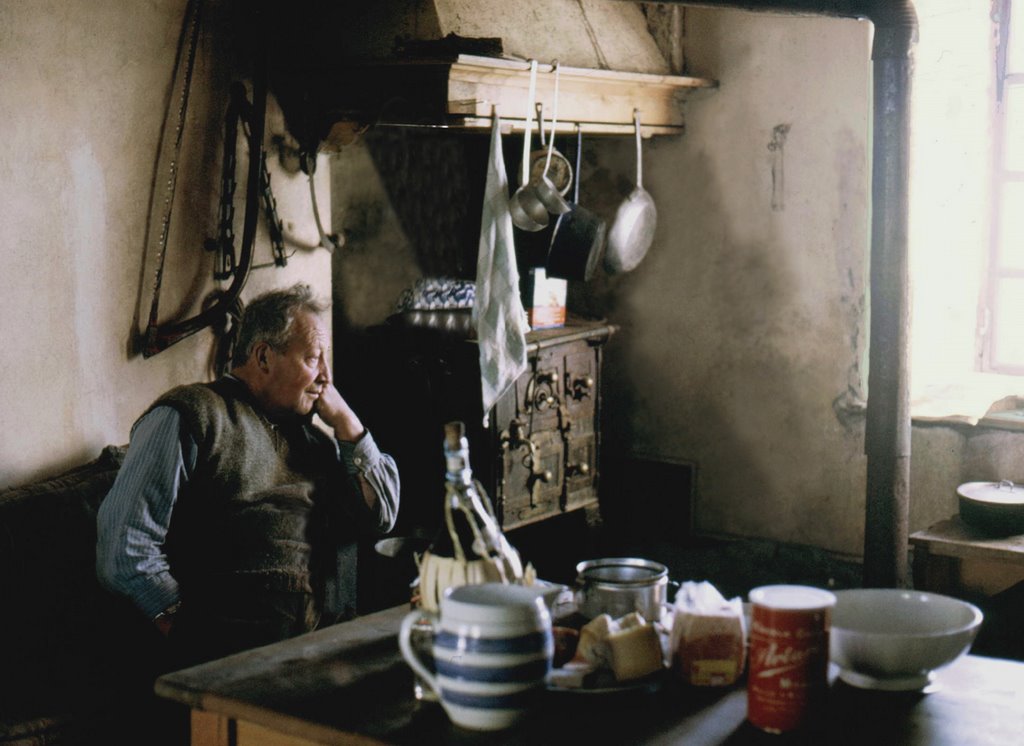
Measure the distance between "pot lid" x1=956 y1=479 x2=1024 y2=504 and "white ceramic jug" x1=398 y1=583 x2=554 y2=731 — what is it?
2.68 metres

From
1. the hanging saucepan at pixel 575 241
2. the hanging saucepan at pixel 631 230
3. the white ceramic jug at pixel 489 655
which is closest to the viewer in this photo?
the white ceramic jug at pixel 489 655

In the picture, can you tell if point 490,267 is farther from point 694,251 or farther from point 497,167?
point 694,251

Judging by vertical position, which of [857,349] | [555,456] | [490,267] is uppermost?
[490,267]

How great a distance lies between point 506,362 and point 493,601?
95.9 inches

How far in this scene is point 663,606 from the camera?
2.20 metres

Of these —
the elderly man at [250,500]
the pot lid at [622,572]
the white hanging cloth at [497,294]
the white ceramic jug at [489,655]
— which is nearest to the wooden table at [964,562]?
the white hanging cloth at [497,294]

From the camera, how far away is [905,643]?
187cm

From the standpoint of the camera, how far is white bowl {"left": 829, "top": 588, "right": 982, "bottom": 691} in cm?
187

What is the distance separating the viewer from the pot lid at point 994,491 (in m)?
3.98

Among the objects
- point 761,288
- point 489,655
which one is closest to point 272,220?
point 761,288

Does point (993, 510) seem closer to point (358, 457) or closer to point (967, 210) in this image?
point (967, 210)

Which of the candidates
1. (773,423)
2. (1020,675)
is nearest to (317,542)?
(1020,675)

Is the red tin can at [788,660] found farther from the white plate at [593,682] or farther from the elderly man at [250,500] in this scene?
the elderly man at [250,500]

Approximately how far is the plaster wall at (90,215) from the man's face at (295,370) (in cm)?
72
